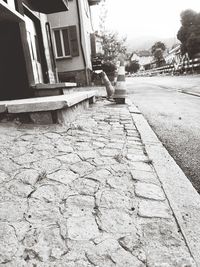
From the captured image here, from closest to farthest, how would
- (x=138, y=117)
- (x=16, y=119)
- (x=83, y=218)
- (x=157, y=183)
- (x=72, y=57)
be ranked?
(x=83, y=218), (x=157, y=183), (x=16, y=119), (x=138, y=117), (x=72, y=57)

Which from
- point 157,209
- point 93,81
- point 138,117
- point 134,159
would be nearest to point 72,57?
point 93,81

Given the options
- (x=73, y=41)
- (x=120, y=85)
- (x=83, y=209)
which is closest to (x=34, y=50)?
(x=120, y=85)

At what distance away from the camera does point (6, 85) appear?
478 cm

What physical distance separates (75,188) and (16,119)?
74.0 inches

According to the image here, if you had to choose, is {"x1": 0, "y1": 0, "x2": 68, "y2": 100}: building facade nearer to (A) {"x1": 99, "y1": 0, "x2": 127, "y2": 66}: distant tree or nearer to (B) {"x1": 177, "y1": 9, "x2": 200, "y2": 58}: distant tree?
(A) {"x1": 99, "y1": 0, "x2": 127, "y2": 66}: distant tree

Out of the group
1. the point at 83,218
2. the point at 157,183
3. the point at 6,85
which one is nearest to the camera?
the point at 83,218

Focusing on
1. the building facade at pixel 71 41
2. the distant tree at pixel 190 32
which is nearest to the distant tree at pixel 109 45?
the building facade at pixel 71 41

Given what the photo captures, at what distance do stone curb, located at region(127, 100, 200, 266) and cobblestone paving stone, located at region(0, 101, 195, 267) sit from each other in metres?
0.04

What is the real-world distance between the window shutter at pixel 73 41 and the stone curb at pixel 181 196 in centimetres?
990

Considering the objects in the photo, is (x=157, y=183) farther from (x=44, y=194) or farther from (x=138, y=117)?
(x=138, y=117)

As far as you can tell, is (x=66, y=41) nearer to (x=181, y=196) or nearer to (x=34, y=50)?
(x=34, y=50)

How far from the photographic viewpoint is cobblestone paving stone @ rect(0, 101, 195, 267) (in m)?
1.10

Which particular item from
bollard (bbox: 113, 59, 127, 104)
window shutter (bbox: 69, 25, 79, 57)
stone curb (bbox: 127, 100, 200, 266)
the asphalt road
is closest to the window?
window shutter (bbox: 69, 25, 79, 57)

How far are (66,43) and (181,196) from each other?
11236 millimetres
